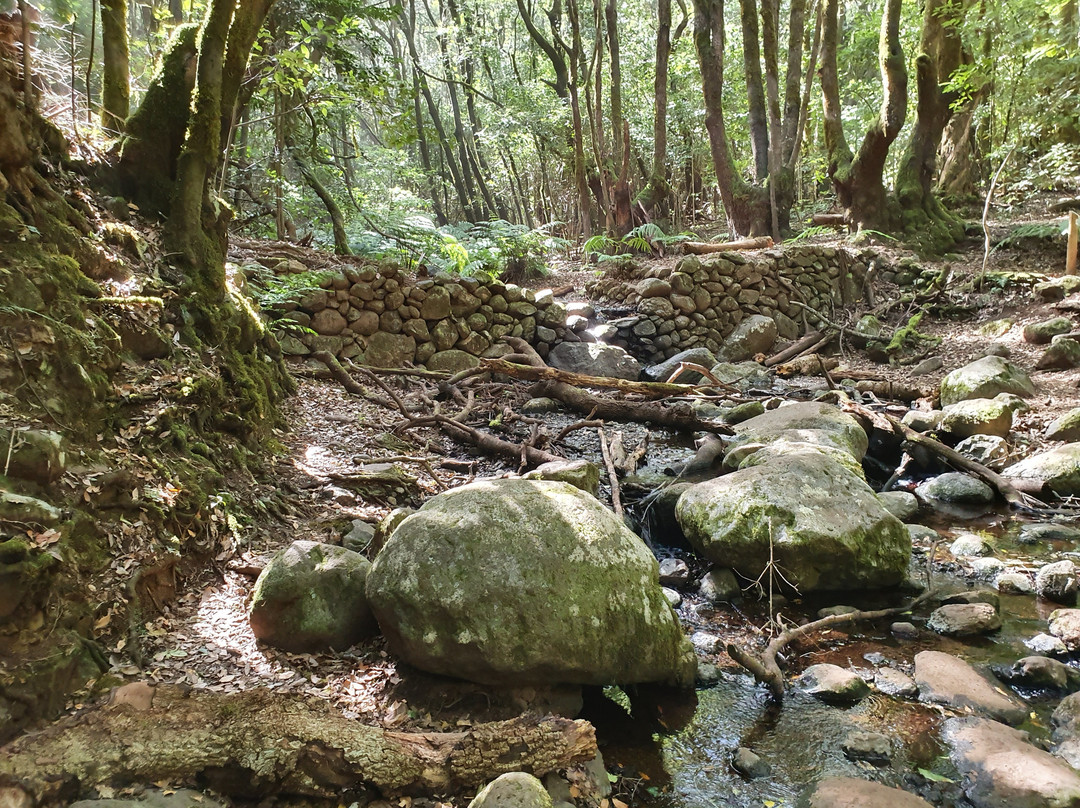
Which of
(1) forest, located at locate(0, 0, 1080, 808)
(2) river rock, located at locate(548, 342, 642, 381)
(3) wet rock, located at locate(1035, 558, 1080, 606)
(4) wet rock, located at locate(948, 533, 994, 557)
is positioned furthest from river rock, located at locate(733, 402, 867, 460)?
(2) river rock, located at locate(548, 342, 642, 381)

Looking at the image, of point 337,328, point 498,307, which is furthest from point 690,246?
point 337,328

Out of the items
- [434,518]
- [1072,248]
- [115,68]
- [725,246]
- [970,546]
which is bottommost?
[970,546]

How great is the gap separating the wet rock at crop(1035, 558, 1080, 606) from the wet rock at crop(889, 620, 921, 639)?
40.2 inches

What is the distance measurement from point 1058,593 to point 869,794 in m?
2.52

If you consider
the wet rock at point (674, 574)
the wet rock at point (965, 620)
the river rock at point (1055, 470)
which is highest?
the river rock at point (1055, 470)

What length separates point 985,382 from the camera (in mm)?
7234

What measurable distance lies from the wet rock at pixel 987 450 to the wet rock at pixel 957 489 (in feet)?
1.72

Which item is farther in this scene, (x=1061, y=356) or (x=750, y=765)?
(x=1061, y=356)

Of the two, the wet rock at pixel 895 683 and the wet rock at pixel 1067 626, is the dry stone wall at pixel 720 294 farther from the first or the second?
the wet rock at pixel 895 683

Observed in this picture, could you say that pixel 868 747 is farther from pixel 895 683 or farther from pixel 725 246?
pixel 725 246

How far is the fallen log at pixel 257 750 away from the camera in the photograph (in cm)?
180

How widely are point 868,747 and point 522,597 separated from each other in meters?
1.68

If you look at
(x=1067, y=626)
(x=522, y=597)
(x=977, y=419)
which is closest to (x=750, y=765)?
(x=522, y=597)

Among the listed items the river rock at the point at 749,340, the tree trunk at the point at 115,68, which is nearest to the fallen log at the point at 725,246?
the river rock at the point at 749,340
